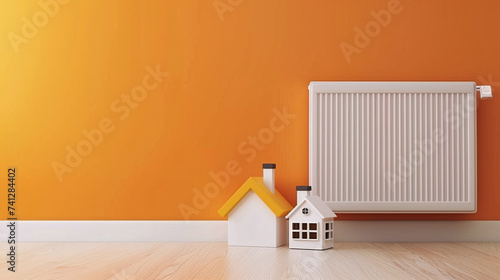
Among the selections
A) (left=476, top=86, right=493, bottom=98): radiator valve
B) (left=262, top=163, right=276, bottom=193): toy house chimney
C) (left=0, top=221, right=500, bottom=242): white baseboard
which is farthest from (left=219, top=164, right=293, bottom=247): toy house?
(left=476, top=86, right=493, bottom=98): radiator valve

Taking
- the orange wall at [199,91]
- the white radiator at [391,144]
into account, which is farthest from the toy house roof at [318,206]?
the orange wall at [199,91]

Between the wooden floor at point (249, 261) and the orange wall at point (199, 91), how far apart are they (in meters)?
0.25

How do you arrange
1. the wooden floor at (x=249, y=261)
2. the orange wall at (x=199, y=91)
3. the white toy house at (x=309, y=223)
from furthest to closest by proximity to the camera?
the orange wall at (x=199, y=91) → the white toy house at (x=309, y=223) → the wooden floor at (x=249, y=261)

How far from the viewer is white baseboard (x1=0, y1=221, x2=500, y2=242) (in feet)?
8.79

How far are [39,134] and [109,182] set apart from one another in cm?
35

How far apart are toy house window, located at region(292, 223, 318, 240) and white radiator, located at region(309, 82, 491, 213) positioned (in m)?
0.20

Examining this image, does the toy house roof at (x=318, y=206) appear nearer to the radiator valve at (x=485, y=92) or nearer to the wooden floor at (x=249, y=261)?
the wooden floor at (x=249, y=261)

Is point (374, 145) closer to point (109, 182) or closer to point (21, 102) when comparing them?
point (109, 182)

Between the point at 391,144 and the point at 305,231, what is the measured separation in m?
0.51

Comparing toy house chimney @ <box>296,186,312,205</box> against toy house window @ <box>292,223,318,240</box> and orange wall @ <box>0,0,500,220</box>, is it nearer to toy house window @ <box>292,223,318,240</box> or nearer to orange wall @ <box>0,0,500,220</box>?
toy house window @ <box>292,223,318,240</box>

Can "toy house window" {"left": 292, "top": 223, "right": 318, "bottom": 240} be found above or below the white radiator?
below

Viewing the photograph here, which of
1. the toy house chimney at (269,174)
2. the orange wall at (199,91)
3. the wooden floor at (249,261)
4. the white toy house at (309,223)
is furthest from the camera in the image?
the orange wall at (199,91)

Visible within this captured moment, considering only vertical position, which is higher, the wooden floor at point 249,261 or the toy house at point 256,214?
the toy house at point 256,214

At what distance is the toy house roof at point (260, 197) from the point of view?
2506 millimetres
